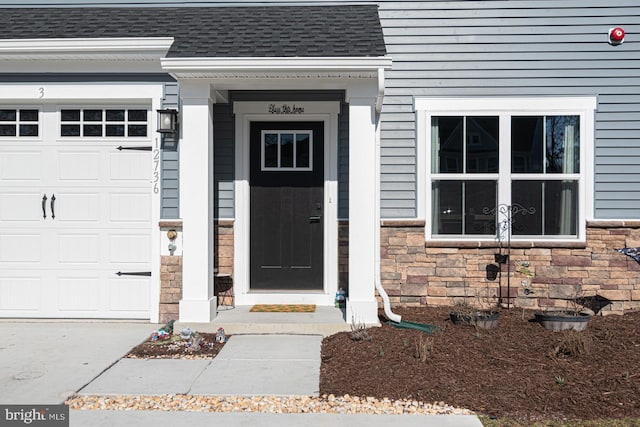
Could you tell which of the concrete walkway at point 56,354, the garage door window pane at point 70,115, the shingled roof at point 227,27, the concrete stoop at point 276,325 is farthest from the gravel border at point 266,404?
the garage door window pane at point 70,115

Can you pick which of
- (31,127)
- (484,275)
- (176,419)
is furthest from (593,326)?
(31,127)

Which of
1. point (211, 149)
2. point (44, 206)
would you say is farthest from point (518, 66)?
point (44, 206)

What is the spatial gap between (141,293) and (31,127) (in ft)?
7.55

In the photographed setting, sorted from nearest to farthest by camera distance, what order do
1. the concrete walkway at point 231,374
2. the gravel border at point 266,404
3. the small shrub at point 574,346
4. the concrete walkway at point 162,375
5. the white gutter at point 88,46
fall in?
the concrete walkway at point 162,375 < the gravel border at point 266,404 < the concrete walkway at point 231,374 < the small shrub at point 574,346 < the white gutter at point 88,46

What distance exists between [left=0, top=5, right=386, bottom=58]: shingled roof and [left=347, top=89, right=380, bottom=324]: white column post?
661 millimetres

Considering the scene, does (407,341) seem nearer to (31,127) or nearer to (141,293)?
(141,293)

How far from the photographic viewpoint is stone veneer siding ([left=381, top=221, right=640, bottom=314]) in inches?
266

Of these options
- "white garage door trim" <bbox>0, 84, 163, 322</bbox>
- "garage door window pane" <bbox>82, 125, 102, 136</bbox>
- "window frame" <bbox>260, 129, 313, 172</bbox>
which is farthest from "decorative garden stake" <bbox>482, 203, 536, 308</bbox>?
"garage door window pane" <bbox>82, 125, 102, 136</bbox>

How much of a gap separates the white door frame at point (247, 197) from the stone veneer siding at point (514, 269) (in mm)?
637

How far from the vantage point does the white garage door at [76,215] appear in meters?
6.71

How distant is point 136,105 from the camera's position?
6727mm

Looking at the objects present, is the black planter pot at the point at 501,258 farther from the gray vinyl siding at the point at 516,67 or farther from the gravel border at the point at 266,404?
the gravel border at the point at 266,404

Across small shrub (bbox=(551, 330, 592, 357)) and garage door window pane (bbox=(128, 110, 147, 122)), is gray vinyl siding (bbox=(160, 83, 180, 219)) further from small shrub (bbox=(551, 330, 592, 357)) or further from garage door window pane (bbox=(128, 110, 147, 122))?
small shrub (bbox=(551, 330, 592, 357))

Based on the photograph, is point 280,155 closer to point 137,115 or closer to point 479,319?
point 137,115
